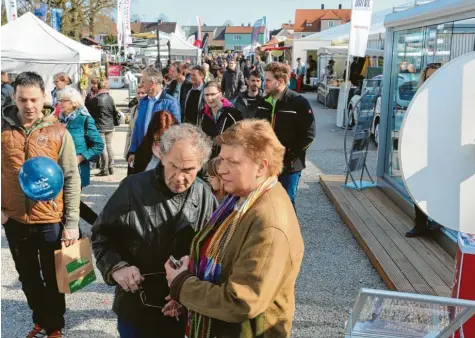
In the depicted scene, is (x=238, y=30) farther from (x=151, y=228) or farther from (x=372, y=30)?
(x=151, y=228)

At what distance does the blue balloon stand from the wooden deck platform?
286 centimetres

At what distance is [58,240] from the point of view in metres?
3.47

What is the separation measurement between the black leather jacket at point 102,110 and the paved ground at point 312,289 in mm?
1694

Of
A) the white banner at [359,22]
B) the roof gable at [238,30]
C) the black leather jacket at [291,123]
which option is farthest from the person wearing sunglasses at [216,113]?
the roof gable at [238,30]

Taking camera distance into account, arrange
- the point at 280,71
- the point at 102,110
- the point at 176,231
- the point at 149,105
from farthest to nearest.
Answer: the point at 102,110
the point at 149,105
the point at 280,71
the point at 176,231

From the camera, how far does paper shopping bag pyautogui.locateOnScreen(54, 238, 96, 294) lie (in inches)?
122

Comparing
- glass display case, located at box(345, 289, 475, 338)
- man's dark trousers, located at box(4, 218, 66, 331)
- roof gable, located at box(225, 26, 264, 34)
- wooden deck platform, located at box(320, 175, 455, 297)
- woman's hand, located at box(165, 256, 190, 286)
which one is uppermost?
roof gable, located at box(225, 26, 264, 34)

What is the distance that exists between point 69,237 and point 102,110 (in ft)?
18.5

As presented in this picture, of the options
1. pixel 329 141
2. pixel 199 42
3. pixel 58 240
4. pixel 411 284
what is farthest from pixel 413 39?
pixel 199 42

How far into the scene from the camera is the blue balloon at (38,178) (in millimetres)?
2939

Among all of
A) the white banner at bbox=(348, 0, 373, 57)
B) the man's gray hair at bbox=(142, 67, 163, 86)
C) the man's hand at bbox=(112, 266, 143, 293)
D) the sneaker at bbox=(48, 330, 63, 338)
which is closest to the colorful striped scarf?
the man's hand at bbox=(112, 266, 143, 293)

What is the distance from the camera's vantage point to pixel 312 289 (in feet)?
15.3

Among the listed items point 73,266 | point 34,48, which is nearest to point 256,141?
point 73,266

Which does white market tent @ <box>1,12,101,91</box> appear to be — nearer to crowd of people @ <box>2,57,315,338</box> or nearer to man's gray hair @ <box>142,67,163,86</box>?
man's gray hair @ <box>142,67,163,86</box>
